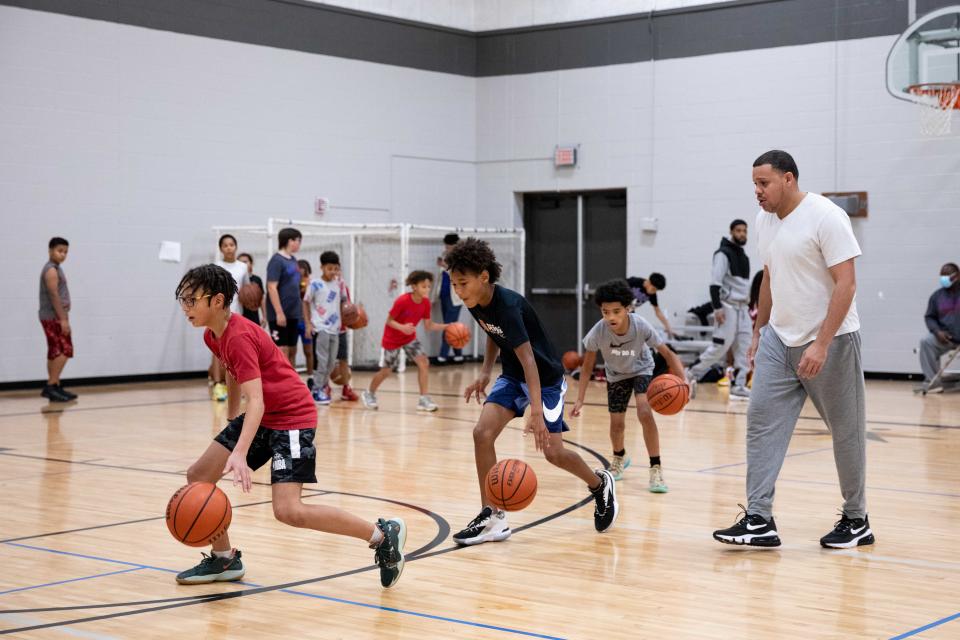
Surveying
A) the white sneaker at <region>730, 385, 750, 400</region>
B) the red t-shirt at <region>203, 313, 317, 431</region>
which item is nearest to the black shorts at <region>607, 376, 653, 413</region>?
the red t-shirt at <region>203, 313, 317, 431</region>

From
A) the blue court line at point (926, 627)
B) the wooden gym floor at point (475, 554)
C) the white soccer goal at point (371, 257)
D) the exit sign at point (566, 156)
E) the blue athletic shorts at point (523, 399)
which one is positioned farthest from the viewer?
the exit sign at point (566, 156)

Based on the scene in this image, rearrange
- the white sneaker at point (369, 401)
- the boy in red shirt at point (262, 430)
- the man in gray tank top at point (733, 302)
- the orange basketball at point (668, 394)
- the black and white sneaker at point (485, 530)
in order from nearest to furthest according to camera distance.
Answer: the boy in red shirt at point (262, 430)
the black and white sneaker at point (485, 530)
the orange basketball at point (668, 394)
the white sneaker at point (369, 401)
the man in gray tank top at point (733, 302)

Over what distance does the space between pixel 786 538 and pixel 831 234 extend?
1.67m

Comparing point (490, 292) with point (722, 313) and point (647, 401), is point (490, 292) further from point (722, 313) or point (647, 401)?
point (722, 313)

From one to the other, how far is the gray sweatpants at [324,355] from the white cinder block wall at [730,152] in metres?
6.96

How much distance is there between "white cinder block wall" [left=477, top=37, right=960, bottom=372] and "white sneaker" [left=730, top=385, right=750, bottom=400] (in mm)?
3465

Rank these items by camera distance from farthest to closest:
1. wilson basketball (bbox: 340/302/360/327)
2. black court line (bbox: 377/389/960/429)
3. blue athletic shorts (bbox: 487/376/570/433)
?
1. wilson basketball (bbox: 340/302/360/327)
2. black court line (bbox: 377/389/960/429)
3. blue athletic shorts (bbox: 487/376/570/433)

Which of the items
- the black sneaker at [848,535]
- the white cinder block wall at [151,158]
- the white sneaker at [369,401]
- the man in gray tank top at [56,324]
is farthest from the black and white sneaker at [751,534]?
the white cinder block wall at [151,158]

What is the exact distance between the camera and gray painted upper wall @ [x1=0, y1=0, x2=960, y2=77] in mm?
15727

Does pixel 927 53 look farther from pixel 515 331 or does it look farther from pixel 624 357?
pixel 515 331

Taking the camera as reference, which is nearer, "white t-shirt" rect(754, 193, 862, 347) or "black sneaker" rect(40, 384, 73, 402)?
"white t-shirt" rect(754, 193, 862, 347)

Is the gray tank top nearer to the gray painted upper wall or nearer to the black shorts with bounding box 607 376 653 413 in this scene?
the gray painted upper wall

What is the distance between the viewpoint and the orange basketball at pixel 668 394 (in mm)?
7672

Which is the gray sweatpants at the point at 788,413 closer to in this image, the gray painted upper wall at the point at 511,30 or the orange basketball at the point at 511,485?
the orange basketball at the point at 511,485
